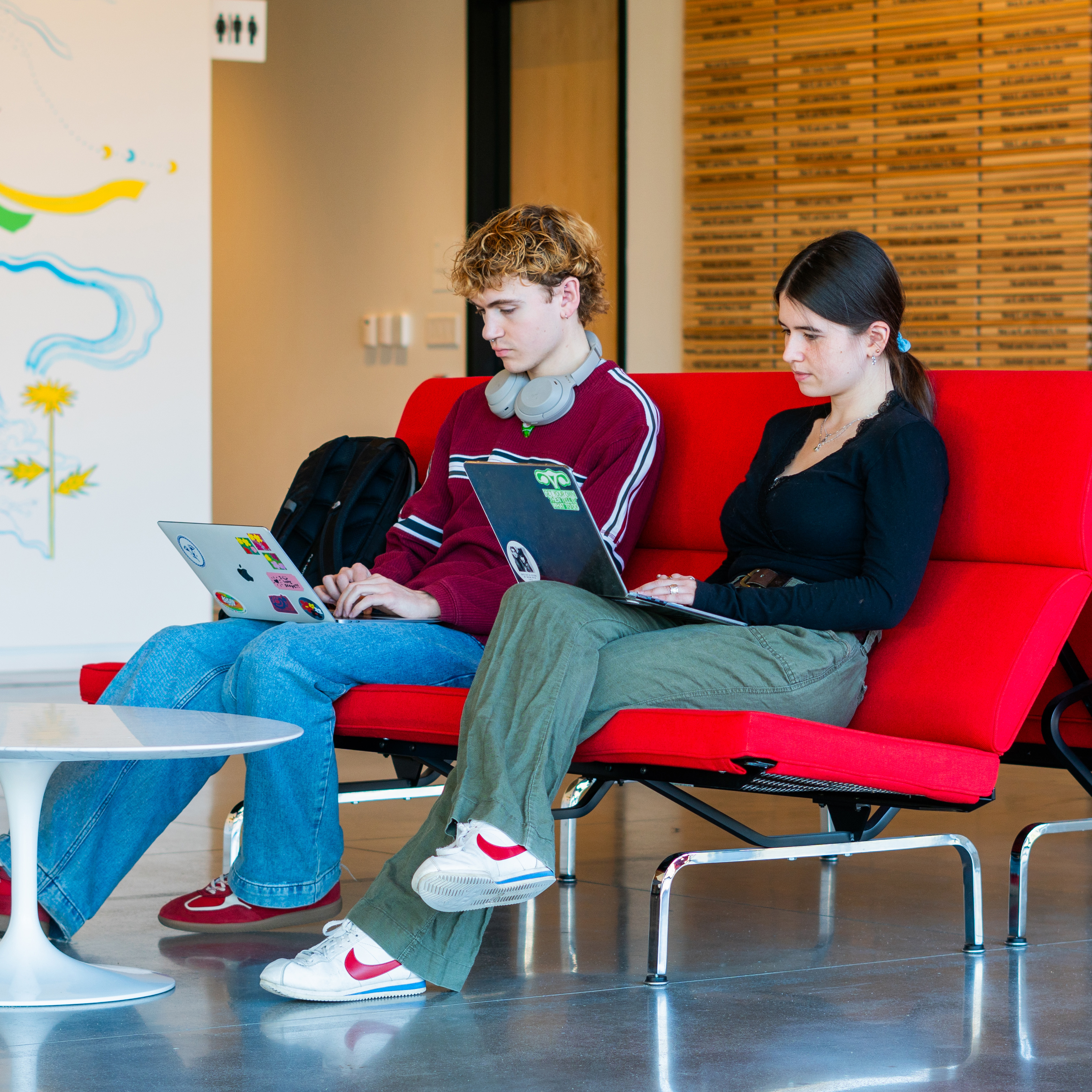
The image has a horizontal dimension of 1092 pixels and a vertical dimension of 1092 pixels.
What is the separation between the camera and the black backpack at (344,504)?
309 centimetres

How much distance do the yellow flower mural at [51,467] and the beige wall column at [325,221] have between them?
2.03 meters

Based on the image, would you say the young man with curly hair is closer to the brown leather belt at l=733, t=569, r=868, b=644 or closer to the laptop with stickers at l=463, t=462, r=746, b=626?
the laptop with stickers at l=463, t=462, r=746, b=626

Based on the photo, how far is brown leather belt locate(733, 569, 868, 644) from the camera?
2.46 meters

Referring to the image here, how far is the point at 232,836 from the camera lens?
2740 mm

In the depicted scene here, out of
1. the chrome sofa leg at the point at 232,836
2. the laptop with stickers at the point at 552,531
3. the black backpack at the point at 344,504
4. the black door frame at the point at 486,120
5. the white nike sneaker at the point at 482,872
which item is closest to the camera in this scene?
the white nike sneaker at the point at 482,872

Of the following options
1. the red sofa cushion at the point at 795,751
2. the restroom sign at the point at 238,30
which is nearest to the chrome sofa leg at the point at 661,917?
the red sofa cushion at the point at 795,751

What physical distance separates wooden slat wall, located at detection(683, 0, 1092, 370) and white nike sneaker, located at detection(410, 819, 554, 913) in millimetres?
4024

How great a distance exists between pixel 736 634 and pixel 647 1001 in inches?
19.5

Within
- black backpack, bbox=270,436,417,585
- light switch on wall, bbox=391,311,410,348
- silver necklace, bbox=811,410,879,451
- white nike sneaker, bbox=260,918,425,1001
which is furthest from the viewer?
light switch on wall, bbox=391,311,410,348

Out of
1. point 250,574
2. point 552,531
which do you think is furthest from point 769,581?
point 250,574

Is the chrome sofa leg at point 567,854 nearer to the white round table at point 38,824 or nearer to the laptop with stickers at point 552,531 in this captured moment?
the laptop with stickers at point 552,531

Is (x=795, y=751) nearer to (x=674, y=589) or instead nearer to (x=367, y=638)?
(x=674, y=589)

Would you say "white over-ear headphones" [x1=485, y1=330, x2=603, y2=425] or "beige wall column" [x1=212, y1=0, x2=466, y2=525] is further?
"beige wall column" [x1=212, y1=0, x2=466, y2=525]

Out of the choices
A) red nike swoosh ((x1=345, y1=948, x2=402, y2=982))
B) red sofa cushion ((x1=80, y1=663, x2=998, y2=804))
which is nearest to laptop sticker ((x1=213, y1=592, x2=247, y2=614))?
red sofa cushion ((x1=80, y1=663, x2=998, y2=804))
